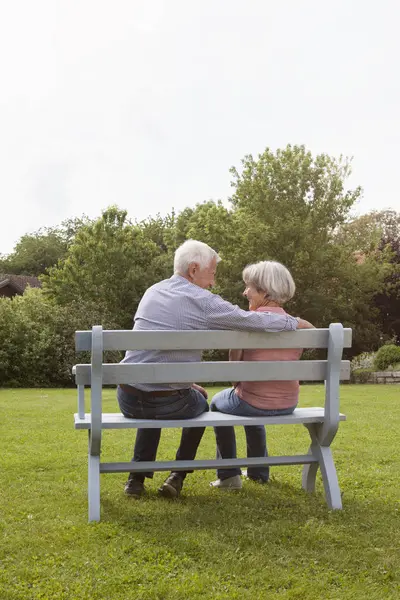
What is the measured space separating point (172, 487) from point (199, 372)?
3.05 feet

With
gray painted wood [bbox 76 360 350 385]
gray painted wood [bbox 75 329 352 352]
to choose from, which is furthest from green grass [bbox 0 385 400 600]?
gray painted wood [bbox 75 329 352 352]

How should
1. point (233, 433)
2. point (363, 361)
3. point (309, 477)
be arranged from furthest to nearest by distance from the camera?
point (363, 361), point (233, 433), point (309, 477)

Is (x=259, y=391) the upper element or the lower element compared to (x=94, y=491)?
upper

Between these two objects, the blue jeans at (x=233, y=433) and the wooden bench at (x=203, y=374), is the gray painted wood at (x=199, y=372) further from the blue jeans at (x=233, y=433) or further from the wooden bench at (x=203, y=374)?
the blue jeans at (x=233, y=433)

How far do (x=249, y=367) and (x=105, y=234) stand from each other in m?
26.8

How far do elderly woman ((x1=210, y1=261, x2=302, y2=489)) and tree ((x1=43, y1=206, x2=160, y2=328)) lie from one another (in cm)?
2304

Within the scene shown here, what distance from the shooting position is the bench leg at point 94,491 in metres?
4.27

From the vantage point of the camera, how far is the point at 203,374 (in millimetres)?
4418

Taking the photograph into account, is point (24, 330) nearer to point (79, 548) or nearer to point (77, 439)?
point (77, 439)

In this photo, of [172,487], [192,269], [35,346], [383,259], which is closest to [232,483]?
[172,487]

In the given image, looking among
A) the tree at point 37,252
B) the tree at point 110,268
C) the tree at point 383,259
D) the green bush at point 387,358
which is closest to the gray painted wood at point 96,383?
the green bush at point 387,358

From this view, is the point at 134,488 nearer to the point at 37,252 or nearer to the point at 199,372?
the point at 199,372

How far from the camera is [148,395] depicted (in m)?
4.69

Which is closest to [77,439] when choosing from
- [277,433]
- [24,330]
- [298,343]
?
[277,433]
